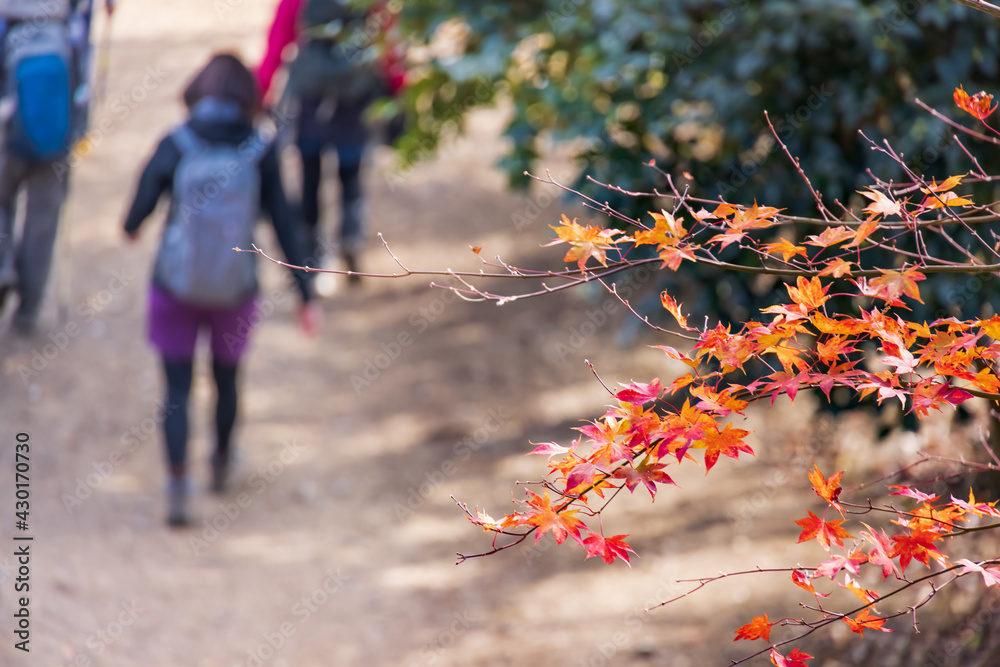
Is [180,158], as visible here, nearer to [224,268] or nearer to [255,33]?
[224,268]

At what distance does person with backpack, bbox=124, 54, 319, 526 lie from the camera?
337cm

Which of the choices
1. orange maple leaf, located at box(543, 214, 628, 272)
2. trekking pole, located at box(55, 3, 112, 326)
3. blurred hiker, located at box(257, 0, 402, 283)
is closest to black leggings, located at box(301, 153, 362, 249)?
blurred hiker, located at box(257, 0, 402, 283)

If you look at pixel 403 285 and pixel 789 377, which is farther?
pixel 403 285

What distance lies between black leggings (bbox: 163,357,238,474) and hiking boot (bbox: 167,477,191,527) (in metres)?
0.06

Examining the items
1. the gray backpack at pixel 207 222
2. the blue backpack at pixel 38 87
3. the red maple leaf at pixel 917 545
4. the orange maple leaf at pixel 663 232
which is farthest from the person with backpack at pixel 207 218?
the red maple leaf at pixel 917 545

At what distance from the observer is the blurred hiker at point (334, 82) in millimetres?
4695

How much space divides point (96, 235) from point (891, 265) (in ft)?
15.8

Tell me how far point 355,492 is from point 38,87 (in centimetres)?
240

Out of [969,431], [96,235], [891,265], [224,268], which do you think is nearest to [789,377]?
[891,265]

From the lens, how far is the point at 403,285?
5.96 m

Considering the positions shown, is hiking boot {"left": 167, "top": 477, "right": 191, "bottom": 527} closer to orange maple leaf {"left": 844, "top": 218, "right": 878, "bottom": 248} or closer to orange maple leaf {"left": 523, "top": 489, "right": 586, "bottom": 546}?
orange maple leaf {"left": 523, "top": 489, "right": 586, "bottom": 546}

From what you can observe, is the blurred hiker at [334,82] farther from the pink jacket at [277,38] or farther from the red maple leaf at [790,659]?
the red maple leaf at [790,659]

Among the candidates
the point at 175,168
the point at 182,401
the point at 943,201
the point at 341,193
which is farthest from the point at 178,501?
the point at 943,201

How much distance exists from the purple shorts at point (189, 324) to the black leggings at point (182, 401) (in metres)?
0.07
